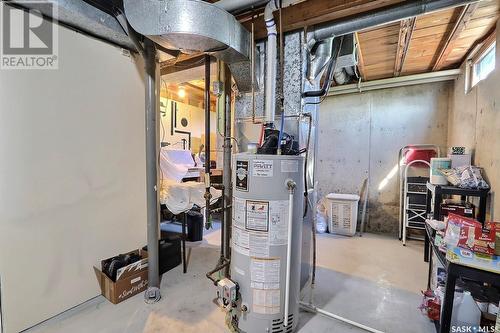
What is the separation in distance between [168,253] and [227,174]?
45.9 inches

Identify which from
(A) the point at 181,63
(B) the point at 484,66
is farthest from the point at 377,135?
(A) the point at 181,63

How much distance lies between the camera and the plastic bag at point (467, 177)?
2.42 meters

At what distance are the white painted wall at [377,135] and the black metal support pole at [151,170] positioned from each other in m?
3.37

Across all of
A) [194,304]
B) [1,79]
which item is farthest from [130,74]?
[194,304]

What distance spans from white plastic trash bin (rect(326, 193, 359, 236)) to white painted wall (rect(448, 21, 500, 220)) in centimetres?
164

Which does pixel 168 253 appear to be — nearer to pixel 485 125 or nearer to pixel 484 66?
pixel 485 125

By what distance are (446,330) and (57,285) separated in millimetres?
2728

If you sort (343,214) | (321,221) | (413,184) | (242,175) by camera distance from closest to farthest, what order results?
(242,175), (413,184), (343,214), (321,221)

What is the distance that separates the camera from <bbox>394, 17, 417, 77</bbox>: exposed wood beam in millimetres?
2338

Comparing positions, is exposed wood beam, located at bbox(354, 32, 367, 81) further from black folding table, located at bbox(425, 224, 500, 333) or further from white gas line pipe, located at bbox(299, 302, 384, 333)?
white gas line pipe, located at bbox(299, 302, 384, 333)

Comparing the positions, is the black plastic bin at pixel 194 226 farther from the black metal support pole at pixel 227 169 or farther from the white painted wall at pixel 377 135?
the white painted wall at pixel 377 135

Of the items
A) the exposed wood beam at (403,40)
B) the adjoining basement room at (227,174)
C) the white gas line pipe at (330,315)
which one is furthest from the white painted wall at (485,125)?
the white gas line pipe at (330,315)

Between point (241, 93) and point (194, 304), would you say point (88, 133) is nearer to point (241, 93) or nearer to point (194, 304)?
point (241, 93)

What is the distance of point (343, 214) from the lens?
13.1ft
